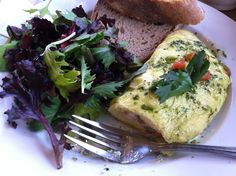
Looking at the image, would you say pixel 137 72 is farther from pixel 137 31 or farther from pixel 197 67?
pixel 137 31


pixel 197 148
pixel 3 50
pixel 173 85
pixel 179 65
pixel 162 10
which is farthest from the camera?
pixel 162 10

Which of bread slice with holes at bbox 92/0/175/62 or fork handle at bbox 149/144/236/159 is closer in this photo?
fork handle at bbox 149/144/236/159

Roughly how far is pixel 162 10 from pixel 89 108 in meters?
0.79

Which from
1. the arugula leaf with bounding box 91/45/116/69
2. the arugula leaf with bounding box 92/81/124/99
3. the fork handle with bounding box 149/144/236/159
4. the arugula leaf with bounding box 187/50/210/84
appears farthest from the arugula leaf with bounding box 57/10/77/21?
the fork handle with bounding box 149/144/236/159

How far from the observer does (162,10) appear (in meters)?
2.20

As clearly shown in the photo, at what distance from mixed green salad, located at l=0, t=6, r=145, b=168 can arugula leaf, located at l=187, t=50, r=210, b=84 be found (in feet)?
0.85

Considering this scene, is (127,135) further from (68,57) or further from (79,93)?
(68,57)

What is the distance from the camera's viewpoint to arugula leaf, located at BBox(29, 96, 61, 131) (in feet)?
5.66

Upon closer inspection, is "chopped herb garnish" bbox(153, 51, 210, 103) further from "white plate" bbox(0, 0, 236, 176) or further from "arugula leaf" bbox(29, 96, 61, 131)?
"arugula leaf" bbox(29, 96, 61, 131)

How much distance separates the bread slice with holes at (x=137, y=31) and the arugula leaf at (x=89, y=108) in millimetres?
525

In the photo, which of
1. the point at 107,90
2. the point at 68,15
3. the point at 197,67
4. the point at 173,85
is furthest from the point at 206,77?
the point at 68,15

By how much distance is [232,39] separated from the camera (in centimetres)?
219

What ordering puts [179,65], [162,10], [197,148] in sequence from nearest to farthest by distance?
[197,148] < [179,65] < [162,10]

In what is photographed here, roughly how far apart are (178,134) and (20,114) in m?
0.72
